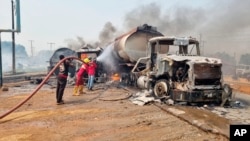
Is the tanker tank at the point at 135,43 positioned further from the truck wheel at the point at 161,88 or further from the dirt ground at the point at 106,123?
the dirt ground at the point at 106,123

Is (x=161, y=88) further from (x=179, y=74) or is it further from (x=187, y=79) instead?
(x=187, y=79)

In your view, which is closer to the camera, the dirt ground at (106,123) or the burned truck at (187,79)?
the dirt ground at (106,123)

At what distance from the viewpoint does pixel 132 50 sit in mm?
13391

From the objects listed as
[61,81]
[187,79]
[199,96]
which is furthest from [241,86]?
[61,81]

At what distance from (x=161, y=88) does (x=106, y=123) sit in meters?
3.44

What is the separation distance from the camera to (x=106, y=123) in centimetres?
666

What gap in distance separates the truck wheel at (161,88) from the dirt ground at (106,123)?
2.98 feet

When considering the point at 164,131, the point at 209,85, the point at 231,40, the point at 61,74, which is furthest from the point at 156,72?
the point at 231,40

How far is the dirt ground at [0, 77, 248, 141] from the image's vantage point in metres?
5.62

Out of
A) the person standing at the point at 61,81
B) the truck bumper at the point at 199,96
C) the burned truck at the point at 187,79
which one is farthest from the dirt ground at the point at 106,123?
the burned truck at the point at 187,79

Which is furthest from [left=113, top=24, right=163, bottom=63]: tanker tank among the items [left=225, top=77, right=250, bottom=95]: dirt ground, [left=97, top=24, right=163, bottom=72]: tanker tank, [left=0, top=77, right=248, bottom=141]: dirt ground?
[left=225, top=77, right=250, bottom=95]: dirt ground

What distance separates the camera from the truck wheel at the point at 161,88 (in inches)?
367

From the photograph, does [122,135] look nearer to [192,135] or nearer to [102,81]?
[192,135]

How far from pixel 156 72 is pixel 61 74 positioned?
3.26 meters
